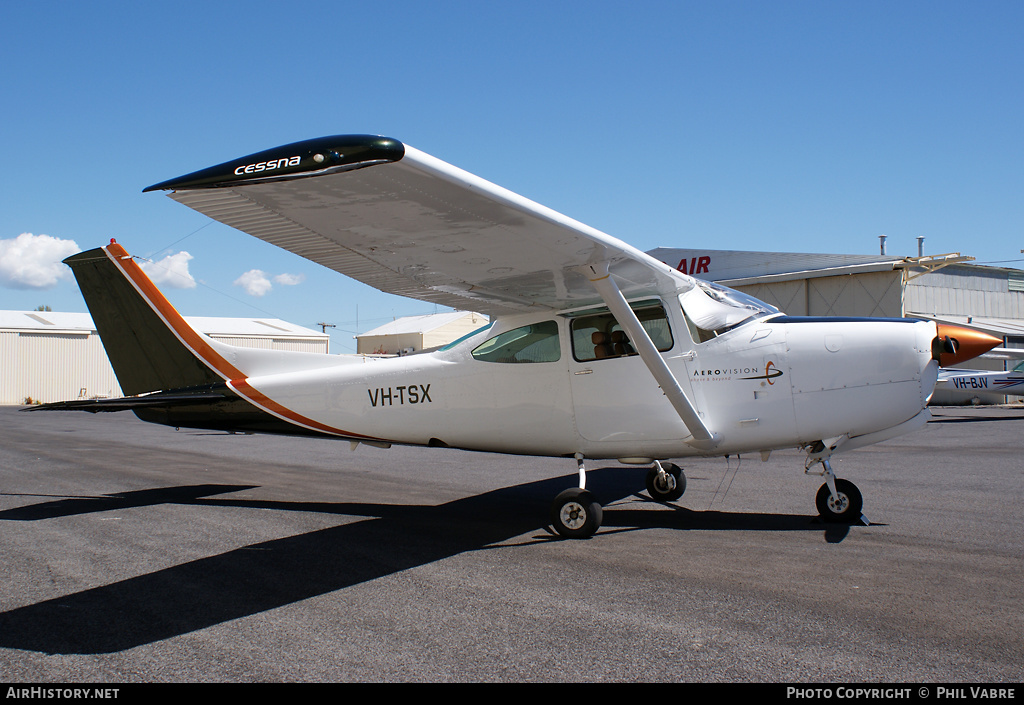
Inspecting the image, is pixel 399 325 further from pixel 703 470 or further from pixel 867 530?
pixel 867 530

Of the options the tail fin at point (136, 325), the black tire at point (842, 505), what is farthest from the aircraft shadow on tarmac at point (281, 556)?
the tail fin at point (136, 325)

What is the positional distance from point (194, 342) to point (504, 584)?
18.2 ft

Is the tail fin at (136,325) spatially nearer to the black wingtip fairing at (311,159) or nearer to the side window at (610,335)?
the side window at (610,335)

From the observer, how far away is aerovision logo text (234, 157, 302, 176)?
337 centimetres

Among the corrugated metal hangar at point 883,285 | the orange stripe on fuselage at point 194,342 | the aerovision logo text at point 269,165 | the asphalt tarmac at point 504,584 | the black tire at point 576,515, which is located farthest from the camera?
the corrugated metal hangar at point 883,285

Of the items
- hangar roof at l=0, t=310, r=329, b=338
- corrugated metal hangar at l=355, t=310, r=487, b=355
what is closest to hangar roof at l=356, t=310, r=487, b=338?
corrugated metal hangar at l=355, t=310, r=487, b=355

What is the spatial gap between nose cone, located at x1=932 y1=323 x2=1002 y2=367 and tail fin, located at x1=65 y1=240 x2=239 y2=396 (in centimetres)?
787

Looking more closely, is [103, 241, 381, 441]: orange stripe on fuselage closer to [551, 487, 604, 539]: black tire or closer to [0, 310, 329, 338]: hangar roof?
[551, 487, 604, 539]: black tire

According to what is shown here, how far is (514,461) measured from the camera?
12320 mm

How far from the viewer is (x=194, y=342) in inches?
323

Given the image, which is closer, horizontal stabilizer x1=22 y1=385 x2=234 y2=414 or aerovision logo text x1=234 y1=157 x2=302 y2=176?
aerovision logo text x1=234 y1=157 x2=302 y2=176

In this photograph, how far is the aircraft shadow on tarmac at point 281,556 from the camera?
3887 mm

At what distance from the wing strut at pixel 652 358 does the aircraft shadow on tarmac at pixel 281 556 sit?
1.01m

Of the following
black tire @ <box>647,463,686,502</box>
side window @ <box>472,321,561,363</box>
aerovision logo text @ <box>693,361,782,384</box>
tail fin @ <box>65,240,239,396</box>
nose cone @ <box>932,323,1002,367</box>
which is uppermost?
tail fin @ <box>65,240,239,396</box>
